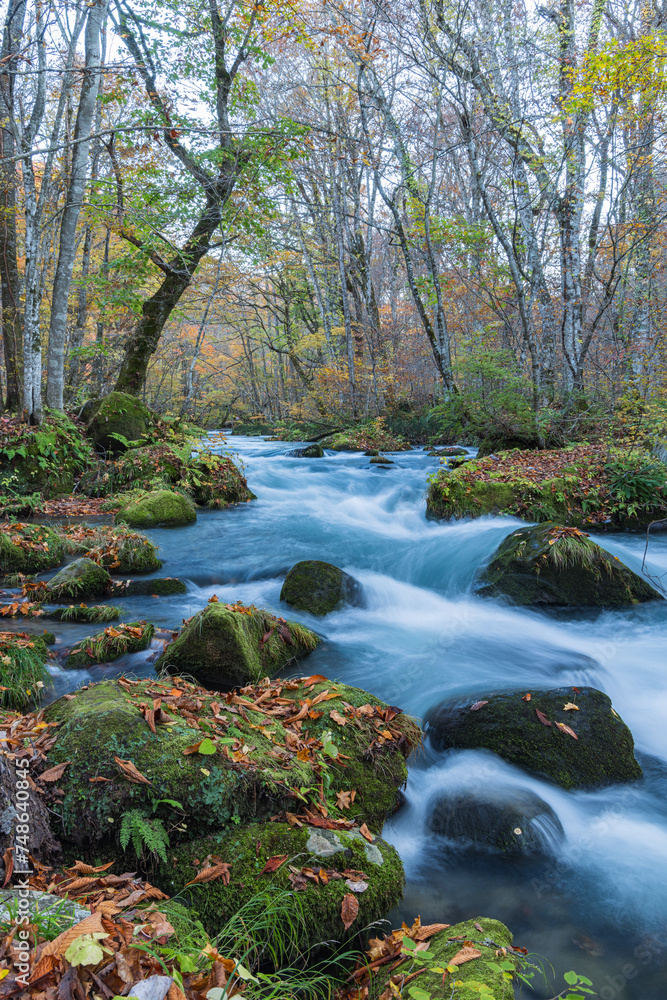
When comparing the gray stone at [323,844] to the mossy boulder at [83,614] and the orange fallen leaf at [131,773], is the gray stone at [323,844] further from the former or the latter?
the mossy boulder at [83,614]

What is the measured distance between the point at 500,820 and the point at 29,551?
6.63 m

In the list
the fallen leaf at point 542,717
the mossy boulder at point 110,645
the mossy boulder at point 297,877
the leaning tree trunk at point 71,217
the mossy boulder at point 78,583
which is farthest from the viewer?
the leaning tree trunk at point 71,217

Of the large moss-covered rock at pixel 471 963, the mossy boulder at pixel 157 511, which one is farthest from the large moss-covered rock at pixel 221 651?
the mossy boulder at pixel 157 511

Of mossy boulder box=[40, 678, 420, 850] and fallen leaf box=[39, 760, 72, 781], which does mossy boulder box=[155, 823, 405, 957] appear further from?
fallen leaf box=[39, 760, 72, 781]

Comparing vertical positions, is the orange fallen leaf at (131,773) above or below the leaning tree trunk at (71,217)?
below

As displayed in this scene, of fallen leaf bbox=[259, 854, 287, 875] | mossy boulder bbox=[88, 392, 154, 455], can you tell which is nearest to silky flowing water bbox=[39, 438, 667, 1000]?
fallen leaf bbox=[259, 854, 287, 875]

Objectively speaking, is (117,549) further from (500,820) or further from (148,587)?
(500,820)

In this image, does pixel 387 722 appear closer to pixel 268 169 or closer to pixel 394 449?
pixel 268 169

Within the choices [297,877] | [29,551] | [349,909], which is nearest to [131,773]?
[297,877]

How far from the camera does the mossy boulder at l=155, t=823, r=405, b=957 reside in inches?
89.4

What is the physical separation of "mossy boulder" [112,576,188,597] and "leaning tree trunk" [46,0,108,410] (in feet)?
21.2

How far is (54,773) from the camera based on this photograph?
2480 millimetres

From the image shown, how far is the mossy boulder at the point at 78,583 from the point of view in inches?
243
